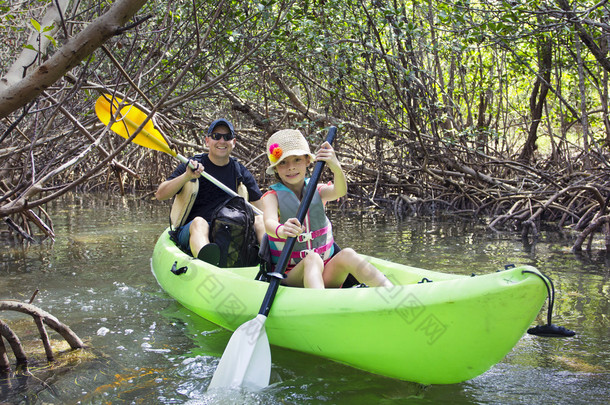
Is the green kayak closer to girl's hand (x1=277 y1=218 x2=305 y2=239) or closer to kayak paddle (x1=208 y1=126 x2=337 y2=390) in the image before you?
kayak paddle (x1=208 y1=126 x2=337 y2=390)

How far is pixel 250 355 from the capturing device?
7.69 ft

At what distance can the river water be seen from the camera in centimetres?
218

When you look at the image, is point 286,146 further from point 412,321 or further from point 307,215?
point 412,321

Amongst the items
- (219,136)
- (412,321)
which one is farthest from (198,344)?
(219,136)

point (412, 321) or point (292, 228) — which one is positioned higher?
point (292, 228)

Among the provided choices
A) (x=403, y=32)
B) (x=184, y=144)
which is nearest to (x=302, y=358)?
(x=403, y=32)

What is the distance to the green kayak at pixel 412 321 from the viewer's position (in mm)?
1878

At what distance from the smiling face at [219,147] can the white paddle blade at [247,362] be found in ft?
5.50

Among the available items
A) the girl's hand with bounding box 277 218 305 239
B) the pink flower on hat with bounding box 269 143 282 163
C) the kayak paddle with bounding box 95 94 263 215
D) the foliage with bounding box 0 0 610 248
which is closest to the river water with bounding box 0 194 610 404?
the girl's hand with bounding box 277 218 305 239

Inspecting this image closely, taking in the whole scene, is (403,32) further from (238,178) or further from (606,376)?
(606,376)

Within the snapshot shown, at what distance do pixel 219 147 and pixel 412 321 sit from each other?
2.20 metres

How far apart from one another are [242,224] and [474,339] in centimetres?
195

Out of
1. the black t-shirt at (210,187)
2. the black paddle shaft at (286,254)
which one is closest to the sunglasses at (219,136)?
the black t-shirt at (210,187)

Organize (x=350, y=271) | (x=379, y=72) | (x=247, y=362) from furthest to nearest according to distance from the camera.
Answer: (x=379, y=72), (x=350, y=271), (x=247, y=362)
